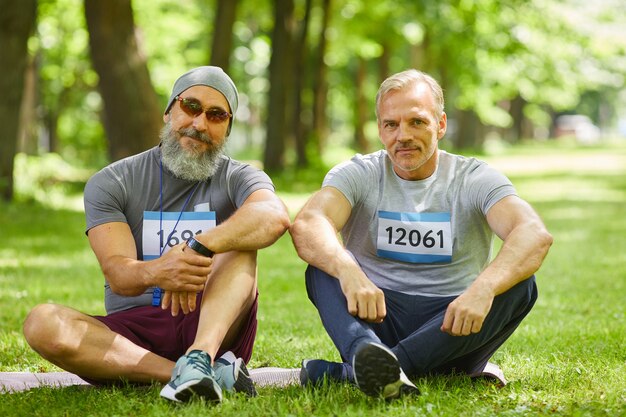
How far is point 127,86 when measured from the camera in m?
15.2

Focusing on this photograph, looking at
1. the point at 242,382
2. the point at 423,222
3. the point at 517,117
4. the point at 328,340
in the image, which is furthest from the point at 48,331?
the point at 517,117

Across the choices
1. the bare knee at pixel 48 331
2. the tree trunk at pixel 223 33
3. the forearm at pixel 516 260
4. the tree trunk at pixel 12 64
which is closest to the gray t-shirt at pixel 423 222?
the forearm at pixel 516 260

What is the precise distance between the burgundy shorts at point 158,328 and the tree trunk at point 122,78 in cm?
1079

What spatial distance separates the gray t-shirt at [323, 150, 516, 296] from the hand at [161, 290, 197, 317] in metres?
0.94

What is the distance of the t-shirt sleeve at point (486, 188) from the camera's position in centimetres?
462

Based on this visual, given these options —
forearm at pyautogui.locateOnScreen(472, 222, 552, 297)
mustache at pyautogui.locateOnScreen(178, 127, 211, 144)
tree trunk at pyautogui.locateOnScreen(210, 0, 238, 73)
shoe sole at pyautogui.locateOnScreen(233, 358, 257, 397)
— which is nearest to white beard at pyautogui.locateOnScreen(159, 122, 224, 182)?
mustache at pyautogui.locateOnScreen(178, 127, 211, 144)

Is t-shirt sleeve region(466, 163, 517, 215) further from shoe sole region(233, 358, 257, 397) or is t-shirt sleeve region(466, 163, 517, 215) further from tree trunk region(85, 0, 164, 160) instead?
tree trunk region(85, 0, 164, 160)

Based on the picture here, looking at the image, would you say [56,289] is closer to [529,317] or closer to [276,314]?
[276,314]

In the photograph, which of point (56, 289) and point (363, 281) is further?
point (56, 289)

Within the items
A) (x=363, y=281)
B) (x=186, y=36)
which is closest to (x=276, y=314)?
(x=363, y=281)

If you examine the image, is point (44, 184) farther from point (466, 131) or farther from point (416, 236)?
point (466, 131)

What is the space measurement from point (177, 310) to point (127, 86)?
11280 millimetres

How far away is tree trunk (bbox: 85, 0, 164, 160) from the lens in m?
14.8

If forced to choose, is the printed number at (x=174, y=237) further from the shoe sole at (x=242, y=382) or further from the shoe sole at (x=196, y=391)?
the shoe sole at (x=196, y=391)
